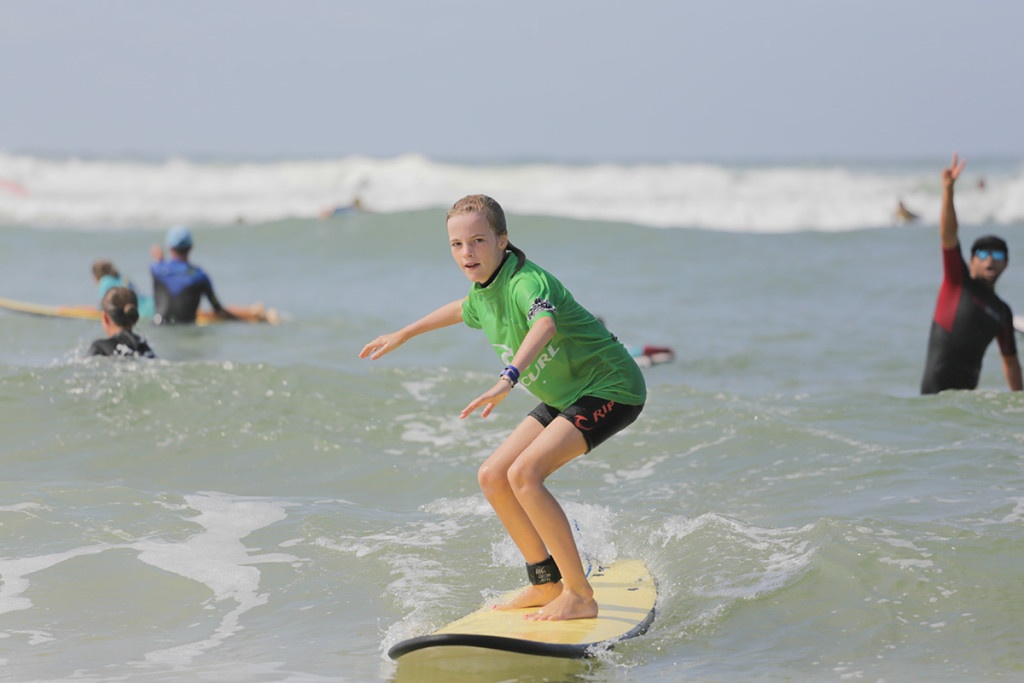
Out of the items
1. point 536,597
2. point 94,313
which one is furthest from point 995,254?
point 94,313

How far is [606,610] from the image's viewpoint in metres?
5.28

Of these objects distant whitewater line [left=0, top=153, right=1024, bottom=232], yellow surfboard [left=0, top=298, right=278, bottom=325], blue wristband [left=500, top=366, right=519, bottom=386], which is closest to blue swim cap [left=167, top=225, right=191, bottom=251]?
yellow surfboard [left=0, top=298, right=278, bottom=325]

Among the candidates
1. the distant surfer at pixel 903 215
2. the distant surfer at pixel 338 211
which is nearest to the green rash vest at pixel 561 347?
the distant surfer at pixel 338 211

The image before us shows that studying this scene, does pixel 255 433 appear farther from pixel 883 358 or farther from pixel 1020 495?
pixel 883 358

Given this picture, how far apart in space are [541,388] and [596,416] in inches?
11.0

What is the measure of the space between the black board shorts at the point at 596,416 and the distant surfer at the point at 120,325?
5215 mm

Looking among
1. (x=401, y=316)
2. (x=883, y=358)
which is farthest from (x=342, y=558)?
(x=401, y=316)

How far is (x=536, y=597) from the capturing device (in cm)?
523

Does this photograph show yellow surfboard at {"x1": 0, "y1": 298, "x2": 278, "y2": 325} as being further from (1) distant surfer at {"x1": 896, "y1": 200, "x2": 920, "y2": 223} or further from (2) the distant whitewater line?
(2) the distant whitewater line

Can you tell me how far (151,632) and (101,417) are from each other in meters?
4.07

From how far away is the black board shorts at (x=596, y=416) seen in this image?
16.4ft

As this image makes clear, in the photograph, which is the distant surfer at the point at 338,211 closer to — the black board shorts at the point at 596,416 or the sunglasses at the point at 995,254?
the sunglasses at the point at 995,254

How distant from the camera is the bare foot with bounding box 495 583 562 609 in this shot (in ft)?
17.1

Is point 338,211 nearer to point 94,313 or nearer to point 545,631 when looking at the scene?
point 94,313
